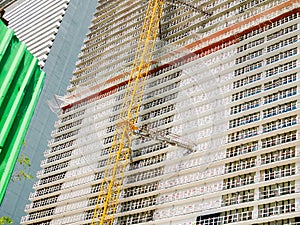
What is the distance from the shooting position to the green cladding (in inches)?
1134

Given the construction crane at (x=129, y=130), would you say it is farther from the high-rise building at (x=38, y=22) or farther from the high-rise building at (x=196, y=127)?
the high-rise building at (x=38, y=22)

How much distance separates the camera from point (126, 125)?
79.1 meters

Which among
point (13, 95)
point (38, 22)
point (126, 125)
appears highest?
point (38, 22)

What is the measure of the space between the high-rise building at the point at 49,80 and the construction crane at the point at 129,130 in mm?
25093

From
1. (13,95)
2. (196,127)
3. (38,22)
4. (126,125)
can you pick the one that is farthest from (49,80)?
(13,95)

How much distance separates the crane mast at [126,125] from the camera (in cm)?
7950

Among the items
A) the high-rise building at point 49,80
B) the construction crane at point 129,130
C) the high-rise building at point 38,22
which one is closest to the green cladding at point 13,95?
the construction crane at point 129,130

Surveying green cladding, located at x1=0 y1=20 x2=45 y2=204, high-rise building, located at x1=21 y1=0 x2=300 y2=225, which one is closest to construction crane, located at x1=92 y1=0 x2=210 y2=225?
high-rise building, located at x1=21 y1=0 x2=300 y2=225

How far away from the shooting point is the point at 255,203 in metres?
60.5

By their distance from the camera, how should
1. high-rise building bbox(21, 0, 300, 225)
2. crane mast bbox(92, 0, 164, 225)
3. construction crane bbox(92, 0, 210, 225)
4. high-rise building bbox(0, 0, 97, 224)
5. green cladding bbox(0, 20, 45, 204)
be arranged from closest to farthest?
green cladding bbox(0, 20, 45, 204) → high-rise building bbox(21, 0, 300, 225) → construction crane bbox(92, 0, 210, 225) → crane mast bbox(92, 0, 164, 225) → high-rise building bbox(0, 0, 97, 224)

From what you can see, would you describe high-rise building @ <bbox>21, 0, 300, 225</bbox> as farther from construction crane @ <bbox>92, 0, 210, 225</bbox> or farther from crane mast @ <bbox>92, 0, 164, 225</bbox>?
crane mast @ <bbox>92, 0, 164, 225</bbox>

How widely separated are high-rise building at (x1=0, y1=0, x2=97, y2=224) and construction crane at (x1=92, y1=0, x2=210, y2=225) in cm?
2509

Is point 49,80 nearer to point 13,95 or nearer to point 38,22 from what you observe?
point 38,22

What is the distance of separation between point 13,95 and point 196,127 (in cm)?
5063
